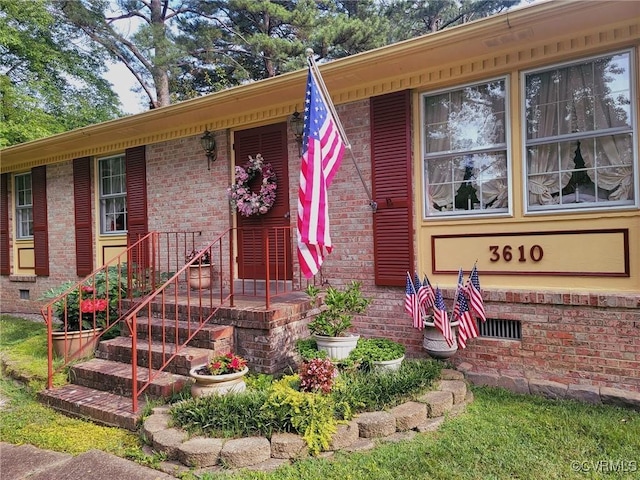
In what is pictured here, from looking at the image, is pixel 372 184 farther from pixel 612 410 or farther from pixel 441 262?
pixel 612 410

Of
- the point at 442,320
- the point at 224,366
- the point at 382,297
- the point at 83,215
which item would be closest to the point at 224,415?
the point at 224,366

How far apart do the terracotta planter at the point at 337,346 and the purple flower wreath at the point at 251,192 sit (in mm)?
2186

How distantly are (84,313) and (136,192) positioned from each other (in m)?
2.39

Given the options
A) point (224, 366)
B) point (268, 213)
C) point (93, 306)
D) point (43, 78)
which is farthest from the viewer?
point (43, 78)

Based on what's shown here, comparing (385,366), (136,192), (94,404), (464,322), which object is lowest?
(94,404)

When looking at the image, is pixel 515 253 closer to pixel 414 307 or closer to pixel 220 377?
pixel 414 307

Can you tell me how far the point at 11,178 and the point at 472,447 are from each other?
32.7ft

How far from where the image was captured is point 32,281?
8.48 metres

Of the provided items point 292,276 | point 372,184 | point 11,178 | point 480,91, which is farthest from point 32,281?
point 480,91

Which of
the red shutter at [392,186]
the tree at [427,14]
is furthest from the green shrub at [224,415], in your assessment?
the tree at [427,14]

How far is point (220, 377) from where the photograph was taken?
3.39 m

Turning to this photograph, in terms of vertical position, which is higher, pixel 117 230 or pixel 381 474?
pixel 117 230

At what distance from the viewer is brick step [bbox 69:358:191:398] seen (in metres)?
3.72

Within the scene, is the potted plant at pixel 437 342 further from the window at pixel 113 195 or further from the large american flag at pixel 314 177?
the window at pixel 113 195
